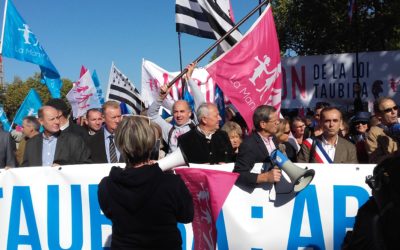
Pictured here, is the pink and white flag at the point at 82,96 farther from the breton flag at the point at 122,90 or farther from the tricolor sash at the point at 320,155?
the tricolor sash at the point at 320,155

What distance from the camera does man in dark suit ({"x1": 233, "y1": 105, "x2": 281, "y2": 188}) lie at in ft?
12.0

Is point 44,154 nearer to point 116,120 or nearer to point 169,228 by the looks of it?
point 116,120

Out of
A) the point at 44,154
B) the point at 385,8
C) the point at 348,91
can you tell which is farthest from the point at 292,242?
the point at 385,8

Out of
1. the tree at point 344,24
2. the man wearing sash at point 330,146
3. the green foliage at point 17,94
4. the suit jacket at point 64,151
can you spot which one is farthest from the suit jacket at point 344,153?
the green foliage at point 17,94

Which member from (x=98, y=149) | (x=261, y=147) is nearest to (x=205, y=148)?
(x=261, y=147)

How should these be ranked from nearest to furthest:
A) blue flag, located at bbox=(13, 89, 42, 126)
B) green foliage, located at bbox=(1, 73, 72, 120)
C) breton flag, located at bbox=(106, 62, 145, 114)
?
breton flag, located at bbox=(106, 62, 145, 114), blue flag, located at bbox=(13, 89, 42, 126), green foliage, located at bbox=(1, 73, 72, 120)

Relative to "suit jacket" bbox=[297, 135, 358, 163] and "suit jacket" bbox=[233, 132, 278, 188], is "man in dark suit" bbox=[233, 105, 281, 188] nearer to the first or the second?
"suit jacket" bbox=[233, 132, 278, 188]

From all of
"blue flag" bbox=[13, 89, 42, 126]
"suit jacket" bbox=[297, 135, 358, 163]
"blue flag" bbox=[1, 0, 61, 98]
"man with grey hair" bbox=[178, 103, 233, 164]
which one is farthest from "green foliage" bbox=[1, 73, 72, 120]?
"suit jacket" bbox=[297, 135, 358, 163]

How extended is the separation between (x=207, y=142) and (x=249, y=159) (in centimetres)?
77

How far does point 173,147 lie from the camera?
5.16 meters

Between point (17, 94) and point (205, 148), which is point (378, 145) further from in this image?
point (17, 94)

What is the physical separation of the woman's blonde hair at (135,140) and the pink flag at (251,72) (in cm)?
283

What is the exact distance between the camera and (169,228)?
2.63 metres

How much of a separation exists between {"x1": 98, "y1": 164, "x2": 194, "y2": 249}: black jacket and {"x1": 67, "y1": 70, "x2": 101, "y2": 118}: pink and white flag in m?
6.45
